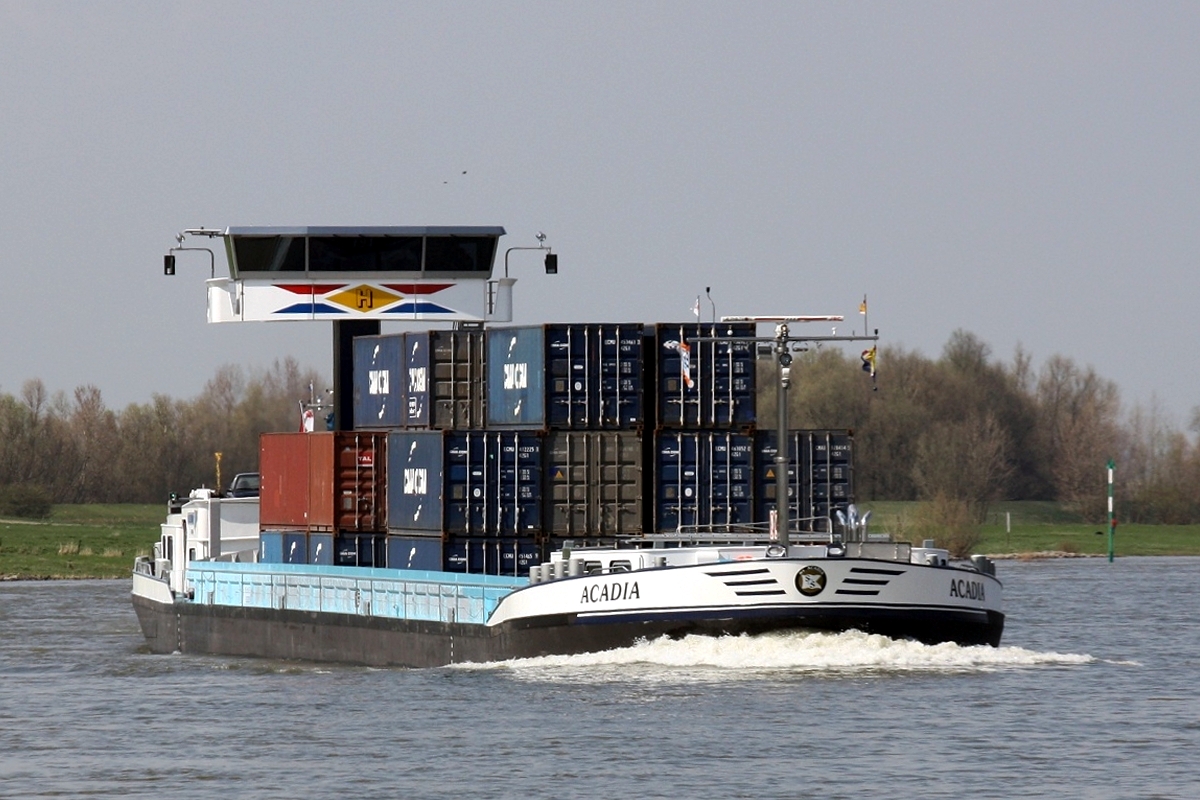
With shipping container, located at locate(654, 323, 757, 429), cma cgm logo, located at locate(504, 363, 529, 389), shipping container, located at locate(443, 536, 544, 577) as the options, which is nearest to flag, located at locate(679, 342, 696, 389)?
shipping container, located at locate(654, 323, 757, 429)

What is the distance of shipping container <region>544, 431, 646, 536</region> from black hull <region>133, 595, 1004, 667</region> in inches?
134

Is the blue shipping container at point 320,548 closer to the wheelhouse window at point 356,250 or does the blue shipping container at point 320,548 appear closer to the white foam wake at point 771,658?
the wheelhouse window at point 356,250

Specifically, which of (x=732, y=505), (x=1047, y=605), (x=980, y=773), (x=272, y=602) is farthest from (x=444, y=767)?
(x=1047, y=605)

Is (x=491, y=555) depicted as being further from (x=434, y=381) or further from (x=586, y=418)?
(x=434, y=381)

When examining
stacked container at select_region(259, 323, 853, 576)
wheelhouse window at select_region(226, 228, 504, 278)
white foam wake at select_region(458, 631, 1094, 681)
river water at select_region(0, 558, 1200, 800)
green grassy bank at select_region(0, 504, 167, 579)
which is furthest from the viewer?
green grassy bank at select_region(0, 504, 167, 579)

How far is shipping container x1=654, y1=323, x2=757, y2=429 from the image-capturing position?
153 ft

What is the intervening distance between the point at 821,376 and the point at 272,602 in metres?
80.3

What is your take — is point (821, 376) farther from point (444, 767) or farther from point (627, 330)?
point (444, 767)

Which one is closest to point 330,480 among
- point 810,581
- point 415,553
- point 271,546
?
point 415,553

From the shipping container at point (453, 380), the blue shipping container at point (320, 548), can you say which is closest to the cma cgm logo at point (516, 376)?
the shipping container at point (453, 380)

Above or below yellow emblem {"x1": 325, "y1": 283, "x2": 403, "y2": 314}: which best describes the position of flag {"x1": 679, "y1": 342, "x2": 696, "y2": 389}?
below

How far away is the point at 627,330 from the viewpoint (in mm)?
47000

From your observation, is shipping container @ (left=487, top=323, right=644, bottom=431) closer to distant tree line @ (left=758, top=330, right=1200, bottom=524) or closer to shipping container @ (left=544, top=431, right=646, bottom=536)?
shipping container @ (left=544, top=431, right=646, bottom=536)

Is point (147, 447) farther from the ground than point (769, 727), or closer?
farther from the ground
